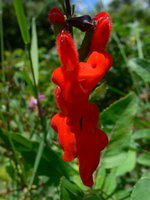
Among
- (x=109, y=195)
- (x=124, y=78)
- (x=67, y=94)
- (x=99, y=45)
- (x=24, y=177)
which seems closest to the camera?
(x=67, y=94)

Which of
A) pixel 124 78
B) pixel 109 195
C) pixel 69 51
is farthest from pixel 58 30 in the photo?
pixel 124 78

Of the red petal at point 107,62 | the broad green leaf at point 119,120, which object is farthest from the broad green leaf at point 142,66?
the red petal at point 107,62

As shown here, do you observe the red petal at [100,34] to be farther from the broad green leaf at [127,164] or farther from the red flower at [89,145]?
the broad green leaf at [127,164]

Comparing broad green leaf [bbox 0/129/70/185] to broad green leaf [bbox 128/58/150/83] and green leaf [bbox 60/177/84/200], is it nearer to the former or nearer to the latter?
green leaf [bbox 60/177/84/200]

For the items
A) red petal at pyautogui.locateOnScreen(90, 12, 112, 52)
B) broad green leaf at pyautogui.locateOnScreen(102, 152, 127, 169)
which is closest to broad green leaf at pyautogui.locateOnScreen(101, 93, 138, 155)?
broad green leaf at pyautogui.locateOnScreen(102, 152, 127, 169)

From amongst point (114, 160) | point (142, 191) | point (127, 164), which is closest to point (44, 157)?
point (114, 160)

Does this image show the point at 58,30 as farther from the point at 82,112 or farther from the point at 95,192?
the point at 95,192
